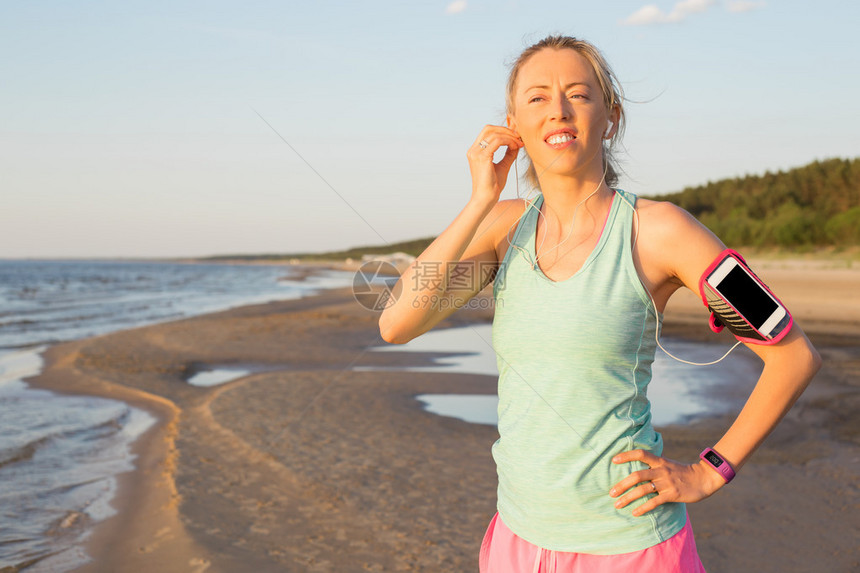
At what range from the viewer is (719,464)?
5.54 ft

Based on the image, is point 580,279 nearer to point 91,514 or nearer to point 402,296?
point 402,296

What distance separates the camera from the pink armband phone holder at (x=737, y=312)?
1541mm

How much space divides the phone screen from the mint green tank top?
180mm

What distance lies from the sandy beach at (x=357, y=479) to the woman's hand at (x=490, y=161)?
3091 mm

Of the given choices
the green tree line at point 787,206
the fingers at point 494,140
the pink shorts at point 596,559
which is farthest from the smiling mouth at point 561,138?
the green tree line at point 787,206

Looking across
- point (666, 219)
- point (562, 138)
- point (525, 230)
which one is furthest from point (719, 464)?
point (562, 138)

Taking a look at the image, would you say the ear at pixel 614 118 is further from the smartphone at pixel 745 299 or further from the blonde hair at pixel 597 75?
the smartphone at pixel 745 299

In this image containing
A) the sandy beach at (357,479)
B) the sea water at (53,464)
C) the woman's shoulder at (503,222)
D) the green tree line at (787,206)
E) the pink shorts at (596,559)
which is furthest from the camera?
the green tree line at (787,206)

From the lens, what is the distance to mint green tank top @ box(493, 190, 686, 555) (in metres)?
1.51

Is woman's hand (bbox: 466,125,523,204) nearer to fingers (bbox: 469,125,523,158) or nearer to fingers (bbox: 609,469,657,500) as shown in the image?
fingers (bbox: 469,125,523,158)

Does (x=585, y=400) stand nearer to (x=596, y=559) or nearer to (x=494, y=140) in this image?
(x=596, y=559)

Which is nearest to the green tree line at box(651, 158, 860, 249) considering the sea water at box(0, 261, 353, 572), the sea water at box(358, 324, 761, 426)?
the sea water at box(358, 324, 761, 426)

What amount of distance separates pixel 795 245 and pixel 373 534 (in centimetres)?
3741

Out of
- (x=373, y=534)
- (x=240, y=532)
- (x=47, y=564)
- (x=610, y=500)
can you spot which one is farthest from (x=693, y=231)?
(x=47, y=564)
